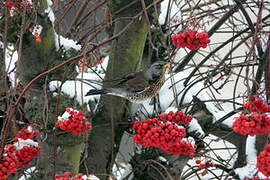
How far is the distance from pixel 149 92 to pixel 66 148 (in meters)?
0.52

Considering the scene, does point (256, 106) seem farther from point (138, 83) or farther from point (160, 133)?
point (138, 83)

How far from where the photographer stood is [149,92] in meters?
2.04

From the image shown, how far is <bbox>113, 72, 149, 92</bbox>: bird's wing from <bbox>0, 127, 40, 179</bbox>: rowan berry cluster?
43cm

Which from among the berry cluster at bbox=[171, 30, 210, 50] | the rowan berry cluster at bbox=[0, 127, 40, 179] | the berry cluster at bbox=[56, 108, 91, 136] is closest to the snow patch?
the rowan berry cluster at bbox=[0, 127, 40, 179]

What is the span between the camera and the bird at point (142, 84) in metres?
2.02

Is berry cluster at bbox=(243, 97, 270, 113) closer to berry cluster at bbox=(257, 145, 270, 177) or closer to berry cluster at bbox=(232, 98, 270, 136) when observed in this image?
berry cluster at bbox=(232, 98, 270, 136)

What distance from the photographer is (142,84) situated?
2025 millimetres

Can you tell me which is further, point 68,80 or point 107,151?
point 107,151

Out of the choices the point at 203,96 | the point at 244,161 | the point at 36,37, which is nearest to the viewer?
the point at 36,37

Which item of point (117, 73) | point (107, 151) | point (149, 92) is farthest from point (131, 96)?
point (107, 151)

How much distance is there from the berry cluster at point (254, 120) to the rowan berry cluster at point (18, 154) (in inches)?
28.6

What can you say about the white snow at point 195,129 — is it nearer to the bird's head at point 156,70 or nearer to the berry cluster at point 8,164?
the bird's head at point 156,70

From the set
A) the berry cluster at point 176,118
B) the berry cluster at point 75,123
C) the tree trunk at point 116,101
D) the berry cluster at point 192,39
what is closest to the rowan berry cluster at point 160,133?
the berry cluster at point 176,118

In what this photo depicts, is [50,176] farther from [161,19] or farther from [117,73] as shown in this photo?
[161,19]
